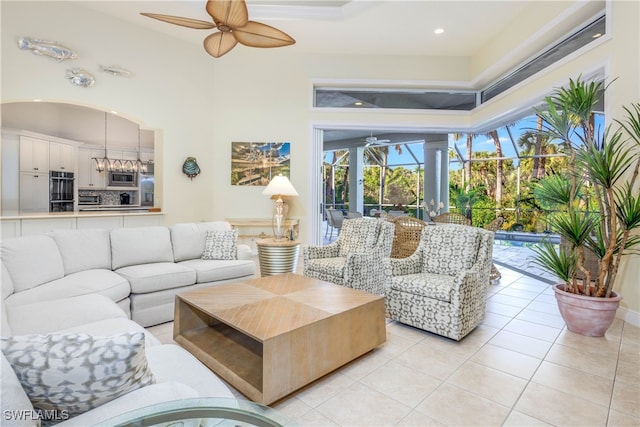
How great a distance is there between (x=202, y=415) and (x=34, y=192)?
7.98 metres

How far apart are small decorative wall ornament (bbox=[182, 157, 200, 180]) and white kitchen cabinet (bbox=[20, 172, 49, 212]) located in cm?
340

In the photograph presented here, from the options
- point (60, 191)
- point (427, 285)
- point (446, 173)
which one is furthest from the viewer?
point (446, 173)

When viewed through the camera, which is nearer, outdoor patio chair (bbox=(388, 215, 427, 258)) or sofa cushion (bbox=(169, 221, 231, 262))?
sofa cushion (bbox=(169, 221, 231, 262))

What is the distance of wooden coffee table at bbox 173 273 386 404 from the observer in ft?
6.43

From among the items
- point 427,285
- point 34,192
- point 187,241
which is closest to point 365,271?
point 427,285

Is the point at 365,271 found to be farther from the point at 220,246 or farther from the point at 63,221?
the point at 63,221

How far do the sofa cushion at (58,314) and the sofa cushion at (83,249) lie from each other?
75 cm

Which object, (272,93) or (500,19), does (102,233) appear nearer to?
(272,93)

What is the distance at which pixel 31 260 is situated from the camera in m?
2.74

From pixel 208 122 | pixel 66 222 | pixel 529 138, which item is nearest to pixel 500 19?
pixel 529 138

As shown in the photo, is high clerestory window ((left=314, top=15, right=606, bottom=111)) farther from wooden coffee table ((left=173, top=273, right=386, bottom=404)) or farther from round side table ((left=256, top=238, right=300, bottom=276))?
wooden coffee table ((left=173, top=273, right=386, bottom=404))

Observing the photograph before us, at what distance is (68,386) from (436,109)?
6.85 m

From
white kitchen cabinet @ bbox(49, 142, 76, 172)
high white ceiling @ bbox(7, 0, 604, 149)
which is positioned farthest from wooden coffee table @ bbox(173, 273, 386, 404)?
white kitchen cabinet @ bbox(49, 142, 76, 172)

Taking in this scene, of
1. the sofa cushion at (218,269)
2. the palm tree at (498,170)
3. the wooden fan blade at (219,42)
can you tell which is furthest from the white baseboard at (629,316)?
the palm tree at (498,170)
